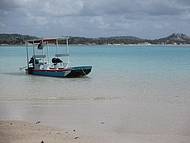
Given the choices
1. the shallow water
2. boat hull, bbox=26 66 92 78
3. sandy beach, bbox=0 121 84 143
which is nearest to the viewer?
sandy beach, bbox=0 121 84 143

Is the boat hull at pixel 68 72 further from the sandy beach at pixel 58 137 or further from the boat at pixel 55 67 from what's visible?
the sandy beach at pixel 58 137

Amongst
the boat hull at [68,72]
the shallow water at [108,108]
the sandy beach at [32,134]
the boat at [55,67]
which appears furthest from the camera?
the boat at [55,67]

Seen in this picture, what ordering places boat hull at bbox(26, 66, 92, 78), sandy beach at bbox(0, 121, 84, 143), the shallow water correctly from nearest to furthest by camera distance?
1. sandy beach at bbox(0, 121, 84, 143)
2. the shallow water
3. boat hull at bbox(26, 66, 92, 78)

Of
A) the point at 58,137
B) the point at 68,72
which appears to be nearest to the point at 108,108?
the point at 58,137

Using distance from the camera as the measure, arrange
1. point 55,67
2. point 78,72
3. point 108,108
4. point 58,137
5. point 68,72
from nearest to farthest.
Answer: point 58,137, point 108,108, point 68,72, point 78,72, point 55,67

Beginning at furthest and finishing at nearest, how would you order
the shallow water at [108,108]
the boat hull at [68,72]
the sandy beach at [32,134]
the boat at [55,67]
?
the boat at [55,67] < the boat hull at [68,72] < the shallow water at [108,108] < the sandy beach at [32,134]

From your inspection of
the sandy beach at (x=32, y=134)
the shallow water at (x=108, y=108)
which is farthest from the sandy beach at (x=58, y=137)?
the shallow water at (x=108, y=108)

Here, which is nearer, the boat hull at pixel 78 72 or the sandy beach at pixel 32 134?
the sandy beach at pixel 32 134

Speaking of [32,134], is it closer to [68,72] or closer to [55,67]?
[68,72]

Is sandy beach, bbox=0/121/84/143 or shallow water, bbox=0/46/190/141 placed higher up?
sandy beach, bbox=0/121/84/143

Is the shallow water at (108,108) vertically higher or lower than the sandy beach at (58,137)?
lower

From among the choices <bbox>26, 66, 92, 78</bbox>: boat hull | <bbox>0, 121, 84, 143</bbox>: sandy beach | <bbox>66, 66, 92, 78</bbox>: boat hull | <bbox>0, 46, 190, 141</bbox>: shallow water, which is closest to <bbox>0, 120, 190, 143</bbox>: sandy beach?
<bbox>0, 121, 84, 143</bbox>: sandy beach

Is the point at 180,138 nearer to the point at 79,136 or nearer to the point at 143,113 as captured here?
the point at 79,136

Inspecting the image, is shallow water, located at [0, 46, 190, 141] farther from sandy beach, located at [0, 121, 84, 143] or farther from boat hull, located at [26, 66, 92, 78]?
boat hull, located at [26, 66, 92, 78]
